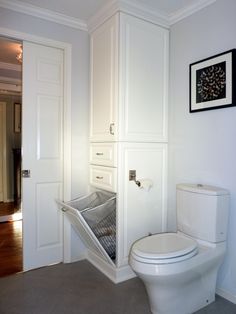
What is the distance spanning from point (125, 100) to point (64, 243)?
1.48 metres

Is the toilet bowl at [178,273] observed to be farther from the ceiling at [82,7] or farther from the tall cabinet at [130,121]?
the ceiling at [82,7]

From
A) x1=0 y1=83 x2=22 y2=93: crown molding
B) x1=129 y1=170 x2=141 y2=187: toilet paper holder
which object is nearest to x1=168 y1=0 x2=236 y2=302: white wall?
x1=129 y1=170 x2=141 y2=187: toilet paper holder

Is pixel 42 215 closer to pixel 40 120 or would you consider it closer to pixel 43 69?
pixel 40 120


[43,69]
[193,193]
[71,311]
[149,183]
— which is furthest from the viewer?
[43,69]

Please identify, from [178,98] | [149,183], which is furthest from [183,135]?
[149,183]

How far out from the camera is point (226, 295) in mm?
1957

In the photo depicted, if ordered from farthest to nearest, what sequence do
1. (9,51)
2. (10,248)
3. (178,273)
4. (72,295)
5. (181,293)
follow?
(9,51)
(10,248)
(72,295)
(181,293)
(178,273)

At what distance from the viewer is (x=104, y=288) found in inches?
82.7

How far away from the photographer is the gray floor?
1.83m

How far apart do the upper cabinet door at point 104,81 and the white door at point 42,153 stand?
1.05 feet

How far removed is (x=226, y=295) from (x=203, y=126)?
4.28 ft

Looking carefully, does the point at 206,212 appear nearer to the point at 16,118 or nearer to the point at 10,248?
the point at 10,248

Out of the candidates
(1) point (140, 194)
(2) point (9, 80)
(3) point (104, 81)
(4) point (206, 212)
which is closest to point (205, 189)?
(4) point (206, 212)

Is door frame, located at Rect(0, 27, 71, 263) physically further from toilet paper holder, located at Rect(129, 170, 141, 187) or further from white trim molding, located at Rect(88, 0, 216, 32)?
toilet paper holder, located at Rect(129, 170, 141, 187)
